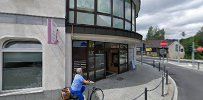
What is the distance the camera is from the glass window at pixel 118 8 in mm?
13919

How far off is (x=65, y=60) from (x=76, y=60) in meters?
1.48

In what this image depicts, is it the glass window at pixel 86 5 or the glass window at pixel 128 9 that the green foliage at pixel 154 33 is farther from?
the glass window at pixel 86 5

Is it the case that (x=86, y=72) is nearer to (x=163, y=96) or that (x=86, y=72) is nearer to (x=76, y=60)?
(x=76, y=60)

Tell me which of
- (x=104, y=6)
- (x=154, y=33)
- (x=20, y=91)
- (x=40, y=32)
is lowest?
(x=20, y=91)

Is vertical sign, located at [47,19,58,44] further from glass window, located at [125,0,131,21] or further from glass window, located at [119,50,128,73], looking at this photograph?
glass window, located at [119,50,128,73]

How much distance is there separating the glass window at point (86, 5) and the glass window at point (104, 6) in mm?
480

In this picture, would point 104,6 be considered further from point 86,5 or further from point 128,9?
point 128,9

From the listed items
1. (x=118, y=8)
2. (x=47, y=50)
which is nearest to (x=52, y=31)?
(x=47, y=50)

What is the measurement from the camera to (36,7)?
9.25 m

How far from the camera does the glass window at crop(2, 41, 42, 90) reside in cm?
908

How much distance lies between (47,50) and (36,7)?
5.66ft

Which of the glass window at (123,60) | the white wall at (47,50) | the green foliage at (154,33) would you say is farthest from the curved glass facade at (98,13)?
the green foliage at (154,33)

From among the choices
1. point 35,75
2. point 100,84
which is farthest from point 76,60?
point 35,75

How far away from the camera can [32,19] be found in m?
9.18
